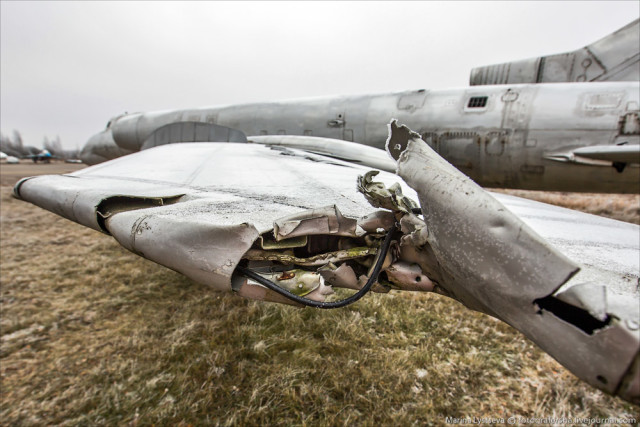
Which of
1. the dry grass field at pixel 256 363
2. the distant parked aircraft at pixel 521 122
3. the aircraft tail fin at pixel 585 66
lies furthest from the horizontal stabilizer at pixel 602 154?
the dry grass field at pixel 256 363

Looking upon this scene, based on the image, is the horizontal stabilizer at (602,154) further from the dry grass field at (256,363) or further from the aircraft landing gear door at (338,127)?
the aircraft landing gear door at (338,127)

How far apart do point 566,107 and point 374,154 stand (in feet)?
9.80

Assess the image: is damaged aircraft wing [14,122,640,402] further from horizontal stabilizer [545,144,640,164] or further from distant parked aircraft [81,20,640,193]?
distant parked aircraft [81,20,640,193]

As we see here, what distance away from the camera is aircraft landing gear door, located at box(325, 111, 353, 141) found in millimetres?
5910

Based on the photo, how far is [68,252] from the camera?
519 centimetres

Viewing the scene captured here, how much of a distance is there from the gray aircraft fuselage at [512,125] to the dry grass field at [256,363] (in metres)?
2.65

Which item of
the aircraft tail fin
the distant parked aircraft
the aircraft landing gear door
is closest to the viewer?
the distant parked aircraft

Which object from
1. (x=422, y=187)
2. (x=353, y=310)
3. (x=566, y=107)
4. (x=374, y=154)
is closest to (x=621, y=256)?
(x=422, y=187)

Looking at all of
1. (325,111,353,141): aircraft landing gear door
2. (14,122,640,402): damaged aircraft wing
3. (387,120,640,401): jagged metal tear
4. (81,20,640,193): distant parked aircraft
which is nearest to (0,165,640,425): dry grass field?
(14,122,640,402): damaged aircraft wing

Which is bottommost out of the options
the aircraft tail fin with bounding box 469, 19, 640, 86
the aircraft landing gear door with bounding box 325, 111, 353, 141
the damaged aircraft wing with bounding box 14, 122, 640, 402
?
the damaged aircraft wing with bounding box 14, 122, 640, 402

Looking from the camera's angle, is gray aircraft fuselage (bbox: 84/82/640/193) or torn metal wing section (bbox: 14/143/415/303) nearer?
torn metal wing section (bbox: 14/143/415/303)

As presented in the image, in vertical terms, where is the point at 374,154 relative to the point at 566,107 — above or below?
below

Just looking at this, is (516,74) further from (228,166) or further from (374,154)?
(228,166)

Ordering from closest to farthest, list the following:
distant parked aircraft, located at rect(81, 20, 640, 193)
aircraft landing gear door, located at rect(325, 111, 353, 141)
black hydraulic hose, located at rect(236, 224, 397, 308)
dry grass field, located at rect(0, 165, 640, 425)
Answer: black hydraulic hose, located at rect(236, 224, 397, 308), dry grass field, located at rect(0, 165, 640, 425), distant parked aircraft, located at rect(81, 20, 640, 193), aircraft landing gear door, located at rect(325, 111, 353, 141)
